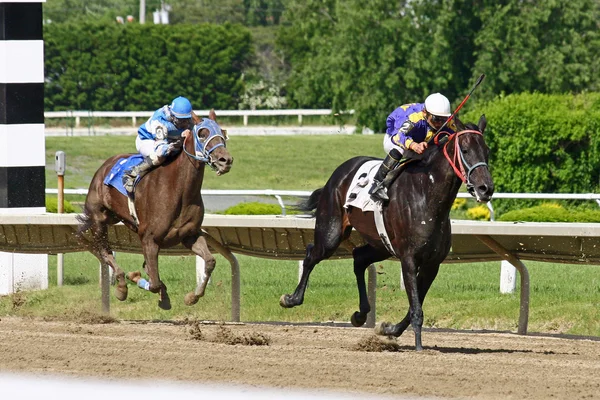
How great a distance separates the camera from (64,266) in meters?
11.4

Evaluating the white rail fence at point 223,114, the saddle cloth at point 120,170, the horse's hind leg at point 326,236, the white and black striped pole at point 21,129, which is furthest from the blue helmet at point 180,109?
the white rail fence at point 223,114

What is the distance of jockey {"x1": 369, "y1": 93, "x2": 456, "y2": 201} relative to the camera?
694cm

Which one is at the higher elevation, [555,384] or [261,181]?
[555,384]

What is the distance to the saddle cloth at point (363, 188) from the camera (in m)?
7.26

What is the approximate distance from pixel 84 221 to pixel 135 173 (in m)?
0.88

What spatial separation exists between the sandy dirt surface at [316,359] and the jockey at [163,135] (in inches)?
41.1

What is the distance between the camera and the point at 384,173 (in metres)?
7.12

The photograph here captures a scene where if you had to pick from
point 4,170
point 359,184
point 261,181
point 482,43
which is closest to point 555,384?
point 359,184

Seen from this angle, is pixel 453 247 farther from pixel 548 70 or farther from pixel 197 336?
pixel 548 70

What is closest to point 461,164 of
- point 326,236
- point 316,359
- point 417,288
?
point 417,288

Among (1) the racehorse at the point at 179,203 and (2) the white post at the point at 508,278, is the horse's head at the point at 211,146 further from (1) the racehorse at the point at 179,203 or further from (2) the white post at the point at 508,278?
(2) the white post at the point at 508,278

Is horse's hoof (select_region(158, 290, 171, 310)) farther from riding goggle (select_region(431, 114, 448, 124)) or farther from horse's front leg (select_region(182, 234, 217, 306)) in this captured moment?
riding goggle (select_region(431, 114, 448, 124))

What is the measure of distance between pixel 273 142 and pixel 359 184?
1926 centimetres

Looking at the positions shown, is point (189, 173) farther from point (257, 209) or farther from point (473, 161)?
point (257, 209)
